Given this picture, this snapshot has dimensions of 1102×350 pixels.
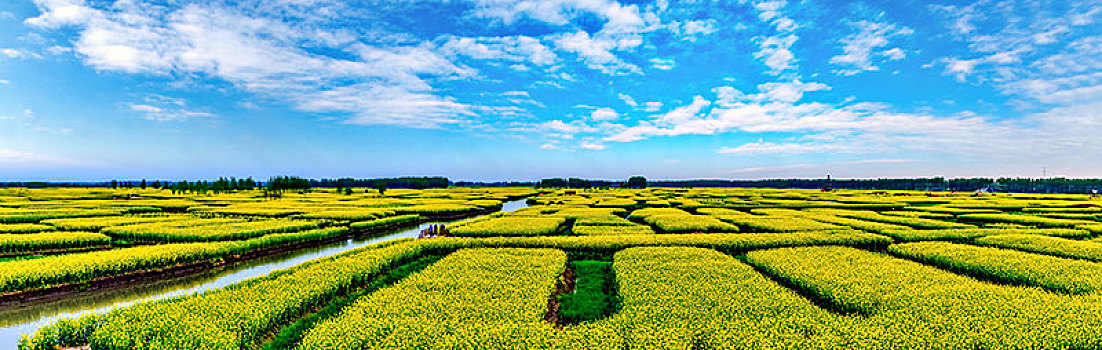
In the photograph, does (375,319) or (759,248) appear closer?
(375,319)

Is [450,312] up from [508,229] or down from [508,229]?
down

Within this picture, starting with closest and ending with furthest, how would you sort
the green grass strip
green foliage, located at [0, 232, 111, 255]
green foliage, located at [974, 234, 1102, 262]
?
1. the green grass strip
2. green foliage, located at [974, 234, 1102, 262]
3. green foliage, located at [0, 232, 111, 255]

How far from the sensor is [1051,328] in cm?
1298

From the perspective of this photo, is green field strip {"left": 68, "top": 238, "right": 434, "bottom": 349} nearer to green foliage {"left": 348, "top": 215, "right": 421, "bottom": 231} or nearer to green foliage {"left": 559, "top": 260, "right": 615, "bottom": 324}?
green foliage {"left": 559, "top": 260, "right": 615, "bottom": 324}

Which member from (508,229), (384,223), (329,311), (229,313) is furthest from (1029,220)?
(384,223)

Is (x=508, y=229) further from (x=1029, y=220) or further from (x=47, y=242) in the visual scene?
(x=1029, y=220)

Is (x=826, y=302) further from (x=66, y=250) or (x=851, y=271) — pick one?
(x=66, y=250)

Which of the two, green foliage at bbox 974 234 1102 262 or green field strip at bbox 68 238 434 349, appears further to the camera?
green foliage at bbox 974 234 1102 262

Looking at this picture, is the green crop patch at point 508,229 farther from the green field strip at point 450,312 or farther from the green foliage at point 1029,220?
the green foliage at point 1029,220

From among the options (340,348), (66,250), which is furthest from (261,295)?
(66,250)

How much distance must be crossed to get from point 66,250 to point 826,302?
4926cm

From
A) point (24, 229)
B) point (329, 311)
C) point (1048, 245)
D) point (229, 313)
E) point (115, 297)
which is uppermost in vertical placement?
point (24, 229)

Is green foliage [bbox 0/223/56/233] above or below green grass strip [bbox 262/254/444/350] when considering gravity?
above

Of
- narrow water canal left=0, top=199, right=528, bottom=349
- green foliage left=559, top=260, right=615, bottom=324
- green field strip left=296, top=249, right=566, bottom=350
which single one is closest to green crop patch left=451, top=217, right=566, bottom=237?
green foliage left=559, top=260, right=615, bottom=324
